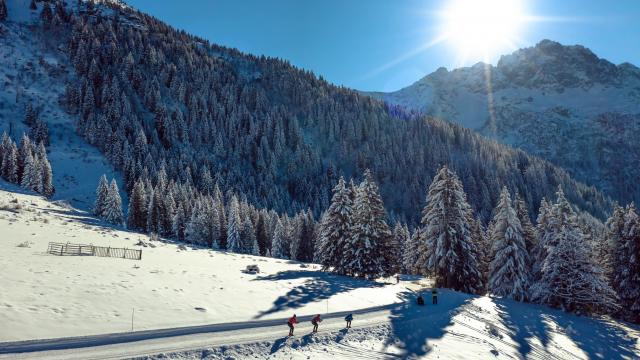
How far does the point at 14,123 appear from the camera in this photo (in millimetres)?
136125

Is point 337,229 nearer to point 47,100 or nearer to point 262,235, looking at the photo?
point 262,235

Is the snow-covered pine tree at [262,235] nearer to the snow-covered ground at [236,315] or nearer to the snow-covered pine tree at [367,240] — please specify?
the snow-covered pine tree at [367,240]

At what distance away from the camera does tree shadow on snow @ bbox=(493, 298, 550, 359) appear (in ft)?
92.2

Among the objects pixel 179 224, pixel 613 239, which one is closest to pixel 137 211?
pixel 179 224

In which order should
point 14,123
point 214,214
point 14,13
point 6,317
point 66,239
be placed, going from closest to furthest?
point 6,317, point 66,239, point 214,214, point 14,123, point 14,13

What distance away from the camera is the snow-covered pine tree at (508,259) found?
142 ft

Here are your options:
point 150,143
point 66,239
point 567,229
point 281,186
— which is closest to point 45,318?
point 66,239

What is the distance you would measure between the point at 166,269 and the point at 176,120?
150 meters

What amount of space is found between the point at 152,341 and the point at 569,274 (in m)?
36.7

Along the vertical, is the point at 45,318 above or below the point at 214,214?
below

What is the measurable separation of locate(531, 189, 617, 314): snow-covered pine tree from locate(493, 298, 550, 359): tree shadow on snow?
2.35 m

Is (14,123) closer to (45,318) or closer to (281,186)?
(281,186)

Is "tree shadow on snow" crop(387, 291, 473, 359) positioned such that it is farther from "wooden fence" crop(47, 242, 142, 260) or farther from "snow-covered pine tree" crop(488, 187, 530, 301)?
"wooden fence" crop(47, 242, 142, 260)

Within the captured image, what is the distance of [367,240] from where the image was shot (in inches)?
1758
